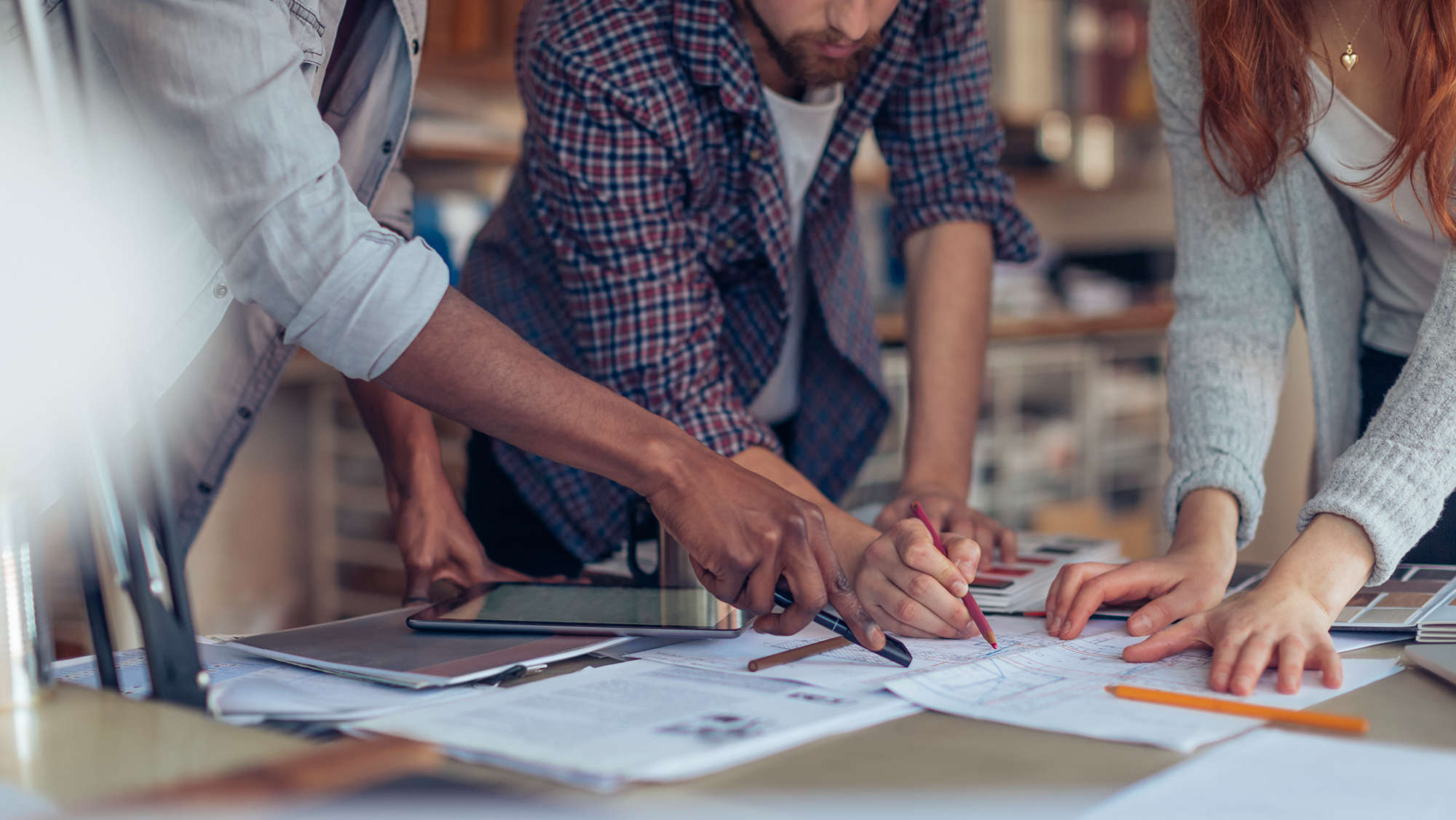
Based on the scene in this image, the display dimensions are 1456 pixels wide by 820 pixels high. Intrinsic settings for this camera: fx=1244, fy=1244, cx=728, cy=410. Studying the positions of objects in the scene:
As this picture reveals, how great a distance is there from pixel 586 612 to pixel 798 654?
6.4 inches

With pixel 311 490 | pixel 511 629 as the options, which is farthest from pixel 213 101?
pixel 311 490

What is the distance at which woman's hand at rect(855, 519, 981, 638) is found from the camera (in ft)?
2.80

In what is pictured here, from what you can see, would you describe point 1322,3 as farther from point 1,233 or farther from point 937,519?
point 1,233

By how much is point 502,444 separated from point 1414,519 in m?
0.86

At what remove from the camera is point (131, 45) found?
73cm

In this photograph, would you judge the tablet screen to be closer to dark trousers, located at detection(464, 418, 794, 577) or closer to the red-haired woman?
the red-haired woman

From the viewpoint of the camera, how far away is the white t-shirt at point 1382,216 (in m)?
1.03

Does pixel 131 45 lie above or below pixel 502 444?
above

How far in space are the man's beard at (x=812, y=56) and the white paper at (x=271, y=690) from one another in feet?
Result: 2.32

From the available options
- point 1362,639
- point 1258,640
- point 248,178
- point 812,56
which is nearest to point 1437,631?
point 1362,639

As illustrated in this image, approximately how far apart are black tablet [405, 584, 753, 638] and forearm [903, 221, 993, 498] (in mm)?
439

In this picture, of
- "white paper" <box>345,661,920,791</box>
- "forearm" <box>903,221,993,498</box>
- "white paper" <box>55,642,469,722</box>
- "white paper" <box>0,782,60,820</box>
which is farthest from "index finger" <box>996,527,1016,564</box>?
"white paper" <box>0,782,60,820</box>

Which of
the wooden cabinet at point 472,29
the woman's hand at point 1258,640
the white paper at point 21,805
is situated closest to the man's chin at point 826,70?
the woman's hand at point 1258,640

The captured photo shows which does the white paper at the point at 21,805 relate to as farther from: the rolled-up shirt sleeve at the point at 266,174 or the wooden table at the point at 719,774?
the rolled-up shirt sleeve at the point at 266,174
